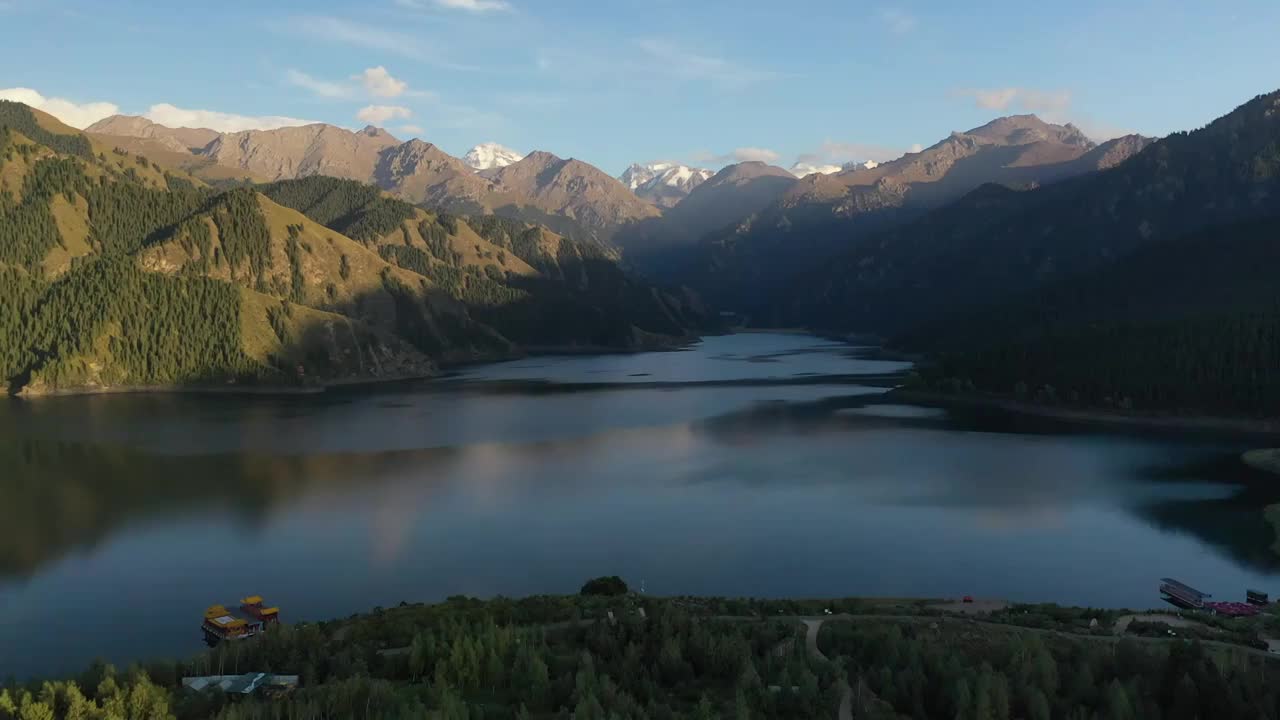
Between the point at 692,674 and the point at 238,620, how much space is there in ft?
104

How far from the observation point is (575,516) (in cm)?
9019

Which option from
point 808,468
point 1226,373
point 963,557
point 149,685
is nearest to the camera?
point 149,685

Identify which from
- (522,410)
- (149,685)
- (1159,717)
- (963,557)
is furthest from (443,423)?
(1159,717)

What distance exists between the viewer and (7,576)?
70.8 metres

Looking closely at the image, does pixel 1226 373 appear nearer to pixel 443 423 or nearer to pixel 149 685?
pixel 443 423

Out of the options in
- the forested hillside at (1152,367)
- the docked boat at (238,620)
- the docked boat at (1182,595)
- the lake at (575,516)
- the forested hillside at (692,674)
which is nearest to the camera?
the forested hillside at (692,674)

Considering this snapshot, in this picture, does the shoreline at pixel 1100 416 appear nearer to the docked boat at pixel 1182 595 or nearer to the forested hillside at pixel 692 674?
the docked boat at pixel 1182 595

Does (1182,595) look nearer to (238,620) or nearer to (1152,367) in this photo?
(238,620)

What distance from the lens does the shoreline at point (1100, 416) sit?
143 m

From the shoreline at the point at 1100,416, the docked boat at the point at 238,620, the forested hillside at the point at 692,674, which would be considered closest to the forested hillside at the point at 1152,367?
the shoreline at the point at 1100,416

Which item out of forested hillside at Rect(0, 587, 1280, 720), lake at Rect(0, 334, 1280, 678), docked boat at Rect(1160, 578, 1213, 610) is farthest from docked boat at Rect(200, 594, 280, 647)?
docked boat at Rect(1160, 578, 1213, 610)

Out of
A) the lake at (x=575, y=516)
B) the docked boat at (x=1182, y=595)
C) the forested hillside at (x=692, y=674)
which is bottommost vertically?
the docked boat at (x=1182, y=595)

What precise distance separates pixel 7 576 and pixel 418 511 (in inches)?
1307

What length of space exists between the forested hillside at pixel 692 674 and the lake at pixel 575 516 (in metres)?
17.8
